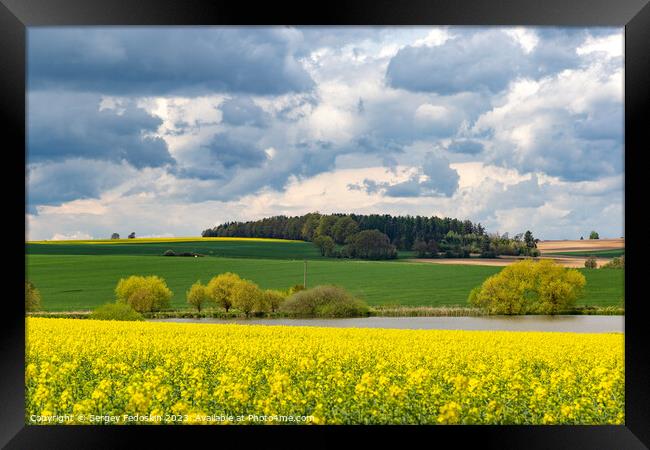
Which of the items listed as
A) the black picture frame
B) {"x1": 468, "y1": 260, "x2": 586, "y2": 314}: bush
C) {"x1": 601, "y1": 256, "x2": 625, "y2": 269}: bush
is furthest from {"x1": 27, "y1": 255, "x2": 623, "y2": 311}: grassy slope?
the black picture frame

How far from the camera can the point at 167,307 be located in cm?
1084

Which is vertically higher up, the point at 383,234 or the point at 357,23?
the point at 357,23

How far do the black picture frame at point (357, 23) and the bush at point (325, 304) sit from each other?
262 inches

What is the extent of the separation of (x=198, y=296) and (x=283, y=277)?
2.04 metres

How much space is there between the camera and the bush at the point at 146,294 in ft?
36.0

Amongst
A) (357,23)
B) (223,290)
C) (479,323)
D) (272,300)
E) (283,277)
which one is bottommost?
(479,323)

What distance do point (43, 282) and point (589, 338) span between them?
40.3 feet

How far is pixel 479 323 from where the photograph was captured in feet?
33.5

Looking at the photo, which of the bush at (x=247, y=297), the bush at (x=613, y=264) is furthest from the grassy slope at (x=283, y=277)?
the bush at (x=247, y=297)

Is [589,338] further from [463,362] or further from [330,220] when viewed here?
[330,220]

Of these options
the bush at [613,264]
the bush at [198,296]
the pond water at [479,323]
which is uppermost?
the bush at [613,264]

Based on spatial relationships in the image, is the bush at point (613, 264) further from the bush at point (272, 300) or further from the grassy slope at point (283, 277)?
the bush at point (272, 300)

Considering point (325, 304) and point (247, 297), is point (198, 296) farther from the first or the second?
point (325, 304)

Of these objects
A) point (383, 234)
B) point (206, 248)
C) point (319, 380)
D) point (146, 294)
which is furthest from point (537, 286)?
point (146, 294)
